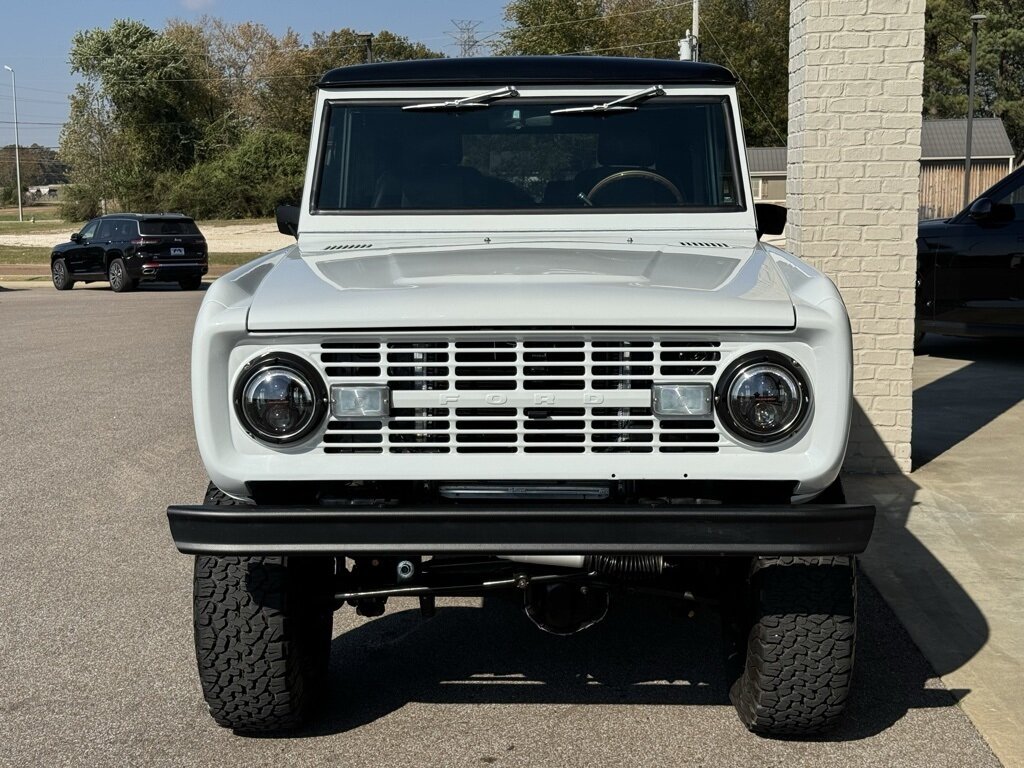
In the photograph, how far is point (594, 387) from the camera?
3.51 m

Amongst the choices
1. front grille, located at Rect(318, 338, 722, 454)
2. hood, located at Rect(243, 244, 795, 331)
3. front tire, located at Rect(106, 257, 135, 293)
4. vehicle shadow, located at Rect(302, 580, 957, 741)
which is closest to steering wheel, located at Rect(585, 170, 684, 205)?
hood, located at Rect(243, 244, 795, 331)

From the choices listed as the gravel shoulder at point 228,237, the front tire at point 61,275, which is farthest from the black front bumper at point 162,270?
the gravel shoulder at point 228,237

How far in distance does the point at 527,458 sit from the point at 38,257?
39388 mm

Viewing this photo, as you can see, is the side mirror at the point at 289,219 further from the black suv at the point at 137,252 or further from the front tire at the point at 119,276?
the front tire at the point at 119,276

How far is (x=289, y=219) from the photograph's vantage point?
515 cm

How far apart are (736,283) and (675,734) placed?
140cm

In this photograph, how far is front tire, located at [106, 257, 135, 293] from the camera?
86.1ft

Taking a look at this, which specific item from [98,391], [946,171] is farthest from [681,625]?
[946,171]

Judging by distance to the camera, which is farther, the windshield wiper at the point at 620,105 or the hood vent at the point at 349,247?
the windshield wiper at the point at 620,105

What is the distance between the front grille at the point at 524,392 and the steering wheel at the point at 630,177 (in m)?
1.70

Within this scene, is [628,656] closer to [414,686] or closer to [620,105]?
[414,686]

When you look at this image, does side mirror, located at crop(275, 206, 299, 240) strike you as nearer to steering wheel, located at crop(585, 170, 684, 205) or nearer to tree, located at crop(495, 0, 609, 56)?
steering wheel, located at crop(585, 170, 684, 205)

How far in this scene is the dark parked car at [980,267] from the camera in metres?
12.2

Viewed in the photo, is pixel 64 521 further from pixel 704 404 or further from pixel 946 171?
pixel 946 171
